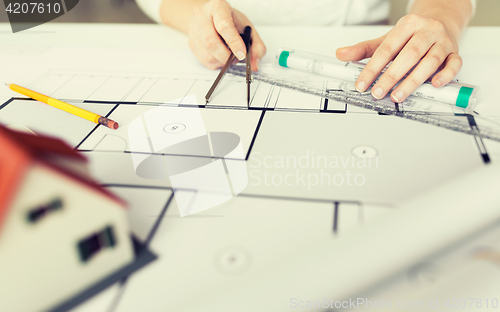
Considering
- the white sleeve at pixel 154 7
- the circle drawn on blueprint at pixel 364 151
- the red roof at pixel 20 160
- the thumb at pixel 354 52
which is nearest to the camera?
the red roof at pixel 20 160

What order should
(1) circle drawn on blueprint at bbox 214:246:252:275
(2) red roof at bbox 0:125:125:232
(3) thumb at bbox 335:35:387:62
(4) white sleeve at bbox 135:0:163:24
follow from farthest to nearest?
(4) white sleeve at bbox 135:0:163:24
(3) thumb at bbox 335:35:387:62
(1) circle drawn on blueprint at bbox 214:246:252:275
(2) red roof at bbox 0:125:125:232

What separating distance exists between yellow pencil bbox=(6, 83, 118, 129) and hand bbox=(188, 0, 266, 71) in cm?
30

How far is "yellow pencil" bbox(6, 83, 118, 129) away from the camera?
59 centimetres

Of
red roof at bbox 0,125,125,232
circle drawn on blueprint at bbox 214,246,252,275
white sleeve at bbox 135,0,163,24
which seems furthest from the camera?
white sleeve at bbox 135,0,163,24

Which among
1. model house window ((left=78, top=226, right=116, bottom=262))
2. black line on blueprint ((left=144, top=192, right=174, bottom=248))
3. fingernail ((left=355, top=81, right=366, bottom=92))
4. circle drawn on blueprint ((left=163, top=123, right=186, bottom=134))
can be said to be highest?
model house window ((left=78, top=226, right=116, bottom=262))

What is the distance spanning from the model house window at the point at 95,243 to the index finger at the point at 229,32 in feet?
1.77

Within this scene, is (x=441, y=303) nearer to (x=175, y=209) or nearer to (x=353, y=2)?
(x=175, y=209)

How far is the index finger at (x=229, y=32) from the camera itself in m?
0.76

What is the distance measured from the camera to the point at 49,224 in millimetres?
267

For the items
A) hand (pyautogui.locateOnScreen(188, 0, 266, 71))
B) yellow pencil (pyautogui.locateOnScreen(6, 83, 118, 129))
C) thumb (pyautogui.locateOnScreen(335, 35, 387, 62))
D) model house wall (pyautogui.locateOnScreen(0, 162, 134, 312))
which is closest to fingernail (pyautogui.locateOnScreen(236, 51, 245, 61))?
hand (pyautogui.locateOnScreen(188, 0, 266, 71))

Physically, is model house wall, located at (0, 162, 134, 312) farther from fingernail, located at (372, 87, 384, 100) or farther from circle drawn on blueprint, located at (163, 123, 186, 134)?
fingernail, located at (372, 87, 384, 100)

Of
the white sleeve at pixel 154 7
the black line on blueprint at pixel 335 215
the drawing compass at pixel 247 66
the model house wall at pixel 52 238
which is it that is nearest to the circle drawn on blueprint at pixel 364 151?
the black line on blueprint at pixel 335 215

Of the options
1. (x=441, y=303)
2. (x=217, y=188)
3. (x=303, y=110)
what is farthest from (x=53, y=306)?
(x=303, y=110)

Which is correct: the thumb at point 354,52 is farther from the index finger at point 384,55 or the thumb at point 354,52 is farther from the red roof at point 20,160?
the red roof at point 20,160
